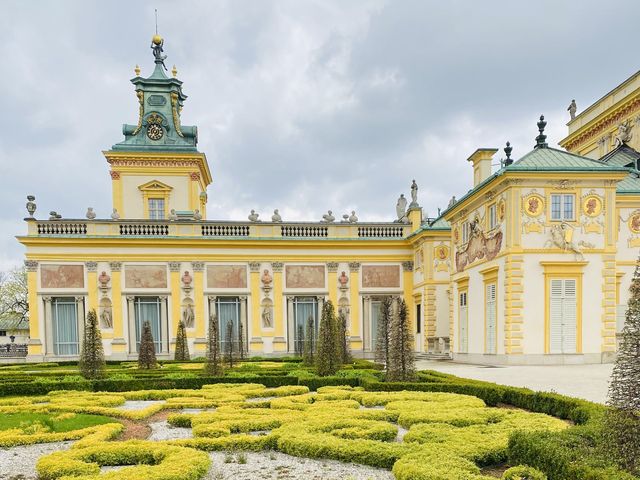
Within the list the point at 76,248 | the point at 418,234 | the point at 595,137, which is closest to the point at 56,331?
the point at 76,248

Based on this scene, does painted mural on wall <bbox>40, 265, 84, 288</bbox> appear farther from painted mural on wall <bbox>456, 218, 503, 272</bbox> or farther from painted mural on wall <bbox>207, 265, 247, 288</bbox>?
painted mural on wall <bbox>456, 218, 503, 272</bbox>

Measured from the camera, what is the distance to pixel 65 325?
2847cm

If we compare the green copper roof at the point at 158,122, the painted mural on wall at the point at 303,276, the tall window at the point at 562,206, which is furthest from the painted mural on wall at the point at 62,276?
the tall window at the point at 562,206

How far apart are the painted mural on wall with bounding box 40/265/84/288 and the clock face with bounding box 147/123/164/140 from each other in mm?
11172

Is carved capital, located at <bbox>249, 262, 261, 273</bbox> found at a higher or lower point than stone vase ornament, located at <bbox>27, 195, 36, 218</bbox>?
lower

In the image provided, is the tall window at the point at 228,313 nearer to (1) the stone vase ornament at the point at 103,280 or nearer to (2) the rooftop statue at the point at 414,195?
(1) the stone vase ornament at the point at 103,280

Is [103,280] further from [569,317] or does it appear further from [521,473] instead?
[521,473]

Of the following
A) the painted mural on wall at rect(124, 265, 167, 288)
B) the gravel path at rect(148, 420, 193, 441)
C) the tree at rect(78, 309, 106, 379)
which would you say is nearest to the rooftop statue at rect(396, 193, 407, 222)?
the painted mural on wall at rect(124, 265, 167, 288)

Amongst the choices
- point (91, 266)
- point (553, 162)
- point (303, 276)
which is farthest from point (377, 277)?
point (91, 266)

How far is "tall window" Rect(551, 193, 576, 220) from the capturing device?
18547 mm

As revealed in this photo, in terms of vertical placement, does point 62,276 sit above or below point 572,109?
below

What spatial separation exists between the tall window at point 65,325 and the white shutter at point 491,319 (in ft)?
77.1

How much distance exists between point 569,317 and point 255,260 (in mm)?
18201

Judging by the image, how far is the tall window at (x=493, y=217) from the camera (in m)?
19.8
